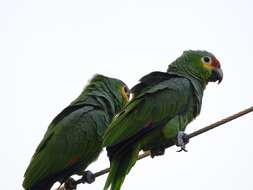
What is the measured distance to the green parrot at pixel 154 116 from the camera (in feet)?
25.0

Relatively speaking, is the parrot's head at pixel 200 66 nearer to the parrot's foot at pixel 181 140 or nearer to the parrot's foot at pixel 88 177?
the parrot's foot at pixel 181 140

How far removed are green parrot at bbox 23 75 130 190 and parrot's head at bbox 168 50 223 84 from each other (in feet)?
3.86

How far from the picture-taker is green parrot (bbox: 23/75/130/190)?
8.39m

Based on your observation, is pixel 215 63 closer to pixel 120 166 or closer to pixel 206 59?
pixel 206 59

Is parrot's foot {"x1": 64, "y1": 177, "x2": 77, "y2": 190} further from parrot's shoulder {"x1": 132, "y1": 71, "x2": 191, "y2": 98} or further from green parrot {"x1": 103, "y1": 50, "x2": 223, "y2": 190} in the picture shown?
parrot's shoulder {"x1": 132, "y1": 71, "x2": 191, "y2": 98}

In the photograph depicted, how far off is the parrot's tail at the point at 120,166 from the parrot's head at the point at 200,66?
1742 millimetres

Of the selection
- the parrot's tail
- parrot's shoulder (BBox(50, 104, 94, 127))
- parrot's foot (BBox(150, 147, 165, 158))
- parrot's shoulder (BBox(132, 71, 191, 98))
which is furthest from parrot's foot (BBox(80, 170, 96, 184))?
parrot's shoulder (BBox(132, 71, 191, 98))

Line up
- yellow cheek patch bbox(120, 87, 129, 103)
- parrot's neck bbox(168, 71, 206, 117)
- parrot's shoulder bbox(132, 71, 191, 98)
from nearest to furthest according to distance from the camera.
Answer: parrot's shoulder bbox(132, 71, 191, 98) → parrot's neck bbox(168, 71, 206, 117) → yellow cheek patch bbox(120, 87, 129, 103)

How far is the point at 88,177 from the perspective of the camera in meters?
8.76

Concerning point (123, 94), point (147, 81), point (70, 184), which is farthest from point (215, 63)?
point (70, 184)

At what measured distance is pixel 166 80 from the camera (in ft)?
27.7

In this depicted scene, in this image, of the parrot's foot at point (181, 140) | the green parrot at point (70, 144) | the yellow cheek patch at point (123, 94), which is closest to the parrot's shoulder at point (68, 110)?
the green parrot at point (70, 144)

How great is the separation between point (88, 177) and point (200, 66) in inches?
90.3

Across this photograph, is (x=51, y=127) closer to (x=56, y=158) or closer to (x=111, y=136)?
(x=56, y=158)
